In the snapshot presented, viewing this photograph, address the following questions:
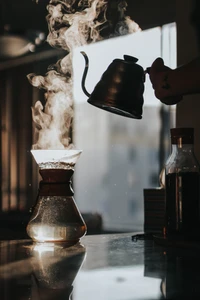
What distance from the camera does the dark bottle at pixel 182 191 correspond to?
3.91ft

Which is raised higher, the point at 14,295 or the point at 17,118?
the point at 17,118

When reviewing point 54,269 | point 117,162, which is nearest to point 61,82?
point 54,269

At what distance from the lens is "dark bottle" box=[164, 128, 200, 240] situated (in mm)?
1190

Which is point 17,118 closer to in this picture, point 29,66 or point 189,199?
point 29,66

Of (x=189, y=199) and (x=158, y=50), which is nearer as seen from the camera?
(x=189, y=199)

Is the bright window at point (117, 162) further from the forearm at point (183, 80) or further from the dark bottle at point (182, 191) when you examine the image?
the forearm at point (183, 80)

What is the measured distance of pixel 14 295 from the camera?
0.65 m

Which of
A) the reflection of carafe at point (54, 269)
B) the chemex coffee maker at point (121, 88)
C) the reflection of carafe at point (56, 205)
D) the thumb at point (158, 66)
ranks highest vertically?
the thumb at point (158, 66)

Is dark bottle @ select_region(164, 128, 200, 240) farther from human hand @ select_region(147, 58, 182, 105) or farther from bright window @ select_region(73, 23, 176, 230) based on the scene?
bright window @ select_region(73, 23, 176, 230)

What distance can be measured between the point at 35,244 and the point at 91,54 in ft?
5.72

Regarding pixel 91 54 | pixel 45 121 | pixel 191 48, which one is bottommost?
pixel 45 121

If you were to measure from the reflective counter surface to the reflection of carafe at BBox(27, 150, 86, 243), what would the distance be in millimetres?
31

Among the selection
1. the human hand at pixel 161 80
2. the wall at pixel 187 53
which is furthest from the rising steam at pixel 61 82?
the human hand at pixel 161 80

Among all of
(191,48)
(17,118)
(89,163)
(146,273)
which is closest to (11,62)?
(17,118)
